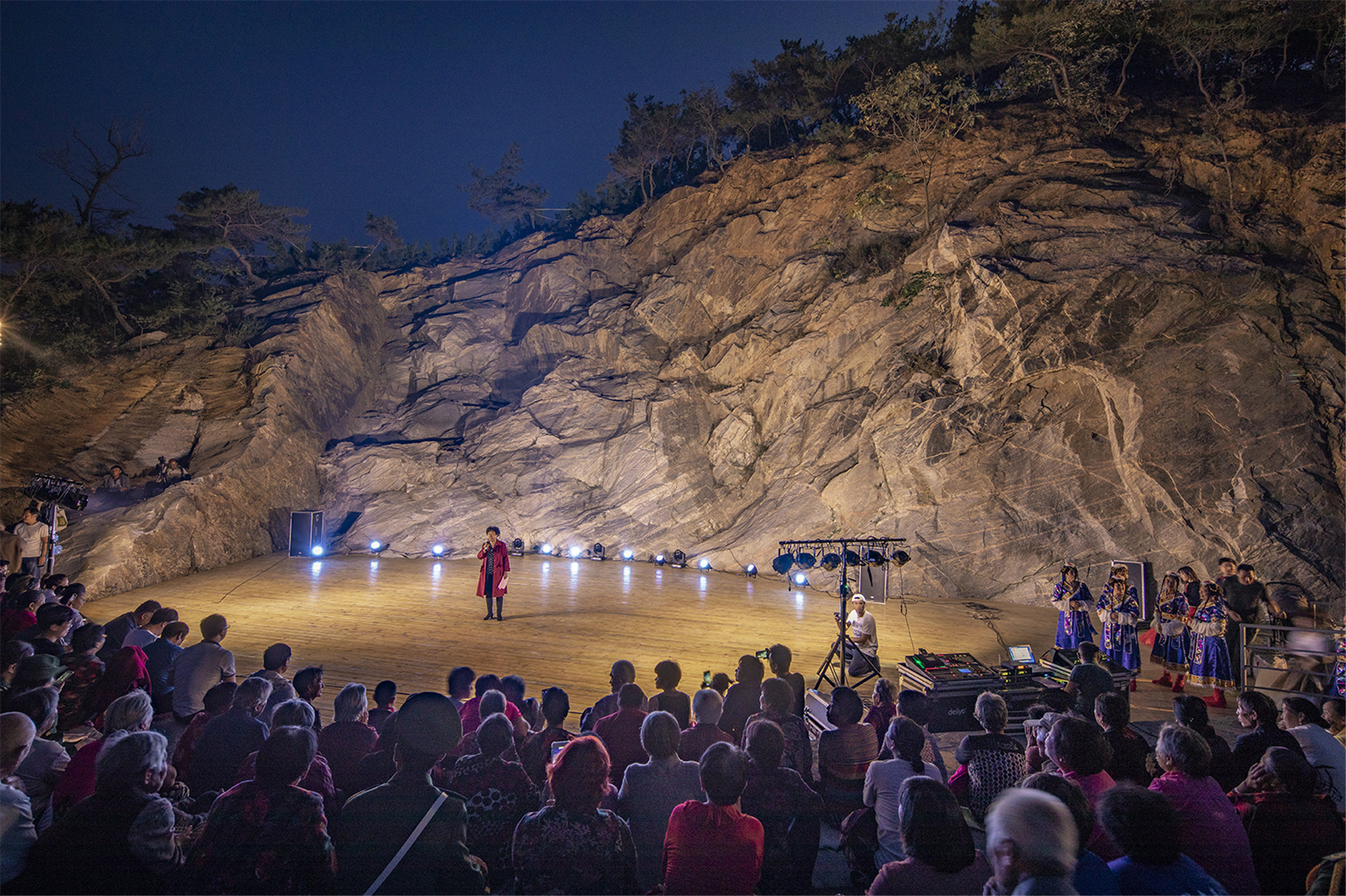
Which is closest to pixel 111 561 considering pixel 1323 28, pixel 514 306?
pixel 514 306

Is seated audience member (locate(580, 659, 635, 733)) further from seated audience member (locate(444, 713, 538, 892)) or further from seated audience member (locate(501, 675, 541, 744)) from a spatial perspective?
seated audience member (locate(444, 713, 538, 892))

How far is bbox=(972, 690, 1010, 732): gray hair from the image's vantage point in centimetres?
351

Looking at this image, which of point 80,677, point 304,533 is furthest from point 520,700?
point 304,533

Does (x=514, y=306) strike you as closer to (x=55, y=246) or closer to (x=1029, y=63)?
(x=55, y=246)

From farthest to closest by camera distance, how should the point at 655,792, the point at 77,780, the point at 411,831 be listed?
the point at 655,792 < the point at 77,780 < the point at 411,831

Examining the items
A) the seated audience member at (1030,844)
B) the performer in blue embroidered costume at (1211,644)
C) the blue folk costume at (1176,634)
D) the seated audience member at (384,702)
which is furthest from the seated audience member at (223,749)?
the blue folk costume at (1176,634)

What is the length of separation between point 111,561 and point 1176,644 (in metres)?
19.6

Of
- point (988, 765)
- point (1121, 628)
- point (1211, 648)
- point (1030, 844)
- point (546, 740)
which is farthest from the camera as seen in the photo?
point (1121, 628)

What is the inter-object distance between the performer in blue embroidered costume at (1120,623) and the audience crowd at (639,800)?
4163mm

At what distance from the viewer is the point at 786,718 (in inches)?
152

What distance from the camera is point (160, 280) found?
66.8 feet

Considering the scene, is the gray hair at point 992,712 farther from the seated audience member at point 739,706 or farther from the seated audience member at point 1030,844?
the seated audience member at point 1030,844

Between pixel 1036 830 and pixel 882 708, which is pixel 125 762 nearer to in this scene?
pixel 1036 830

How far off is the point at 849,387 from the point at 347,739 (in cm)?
1572
